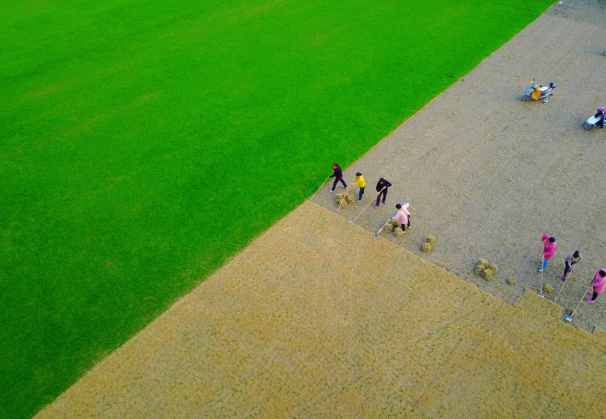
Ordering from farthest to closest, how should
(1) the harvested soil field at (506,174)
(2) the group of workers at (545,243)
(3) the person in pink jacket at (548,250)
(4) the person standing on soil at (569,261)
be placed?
(1) the harvested soil field at (506,174) < (3) the person in pink jacket at (548,250) < (4) the person standing on soil at (569,261) < (2) the group of workers at (545,243)

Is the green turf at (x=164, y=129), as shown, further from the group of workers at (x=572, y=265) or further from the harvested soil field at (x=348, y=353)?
the group of workers at (x=572, y=265)

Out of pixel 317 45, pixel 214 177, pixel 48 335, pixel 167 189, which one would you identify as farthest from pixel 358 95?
pixel 48 335

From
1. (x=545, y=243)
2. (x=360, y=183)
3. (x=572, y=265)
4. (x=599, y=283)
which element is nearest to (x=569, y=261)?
(x=572, y=265)

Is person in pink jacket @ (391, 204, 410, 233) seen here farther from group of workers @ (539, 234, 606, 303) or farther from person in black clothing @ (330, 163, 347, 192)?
group of workers @ (539, 234, 606, 303)

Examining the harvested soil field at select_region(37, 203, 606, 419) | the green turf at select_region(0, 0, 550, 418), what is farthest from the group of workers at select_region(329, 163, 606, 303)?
the green turf at select_region(0, 0, 550, 418)

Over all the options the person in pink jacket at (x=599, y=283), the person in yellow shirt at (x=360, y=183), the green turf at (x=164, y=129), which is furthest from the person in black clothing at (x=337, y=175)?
the person in pink jacket at (x=599, y=283)

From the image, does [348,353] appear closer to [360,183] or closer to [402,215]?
[402,215]

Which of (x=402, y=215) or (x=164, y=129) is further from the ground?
(x=164, y=129)
